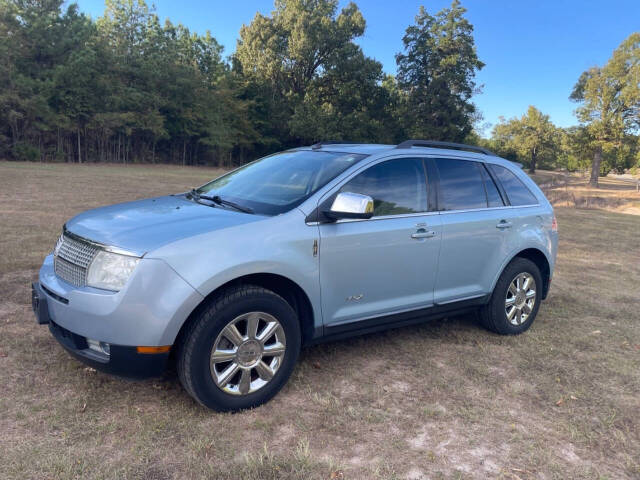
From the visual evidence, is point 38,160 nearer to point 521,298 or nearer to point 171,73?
point 171,73

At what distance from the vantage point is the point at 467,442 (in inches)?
117

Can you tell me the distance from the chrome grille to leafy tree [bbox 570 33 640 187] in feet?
163

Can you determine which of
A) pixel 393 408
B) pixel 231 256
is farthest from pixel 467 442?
pixel 231 256

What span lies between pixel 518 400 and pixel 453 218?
154 centimetres

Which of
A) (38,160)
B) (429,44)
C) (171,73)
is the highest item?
(429,44)

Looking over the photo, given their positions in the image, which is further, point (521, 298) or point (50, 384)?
point (521, 298)

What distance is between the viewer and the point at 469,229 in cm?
429

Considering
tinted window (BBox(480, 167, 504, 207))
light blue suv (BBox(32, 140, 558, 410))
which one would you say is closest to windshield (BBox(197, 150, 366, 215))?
light blue suv (BBox(32, 140, 558, 410))

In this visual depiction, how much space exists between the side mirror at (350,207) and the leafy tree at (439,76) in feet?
165

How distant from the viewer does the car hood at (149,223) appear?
2.92m

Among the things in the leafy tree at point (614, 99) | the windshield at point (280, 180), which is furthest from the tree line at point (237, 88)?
the windshield at point (280, 180)

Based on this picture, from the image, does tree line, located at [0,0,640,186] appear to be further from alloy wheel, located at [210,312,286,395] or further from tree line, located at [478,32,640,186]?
alloy wheel, located at [210,312,286,395]

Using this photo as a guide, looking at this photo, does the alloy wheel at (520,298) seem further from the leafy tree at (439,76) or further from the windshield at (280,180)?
the leafy tree at (439,76)

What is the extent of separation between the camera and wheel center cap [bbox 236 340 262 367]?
10.2 ft
